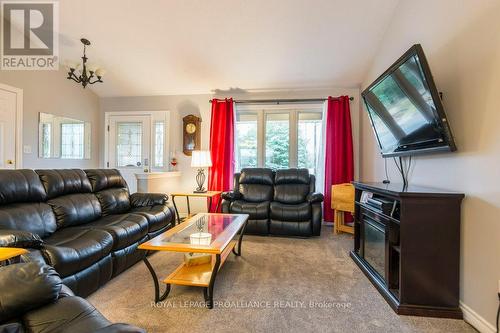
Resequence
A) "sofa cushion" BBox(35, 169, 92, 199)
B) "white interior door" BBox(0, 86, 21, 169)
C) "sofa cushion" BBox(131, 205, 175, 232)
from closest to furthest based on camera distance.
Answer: "sofa cushion" BBox(35, 169, 92, 199) → "sofa cushion" BBox(131, 205, 175, 232) → "white interior door" BBox(0, 86, 21, 169)

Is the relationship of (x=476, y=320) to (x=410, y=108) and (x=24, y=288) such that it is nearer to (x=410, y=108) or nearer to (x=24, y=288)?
(x=410, y=108)

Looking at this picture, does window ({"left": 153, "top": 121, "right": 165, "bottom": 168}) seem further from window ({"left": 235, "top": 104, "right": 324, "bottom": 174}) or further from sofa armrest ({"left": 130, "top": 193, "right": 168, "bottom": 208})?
sofa armrest ({"left": 130, "top": 193, "right": 168, "bottom": 208})

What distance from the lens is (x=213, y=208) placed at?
447 cm

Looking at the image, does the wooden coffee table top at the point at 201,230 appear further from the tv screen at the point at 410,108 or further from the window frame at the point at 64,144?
the window frame at the point at 64,144

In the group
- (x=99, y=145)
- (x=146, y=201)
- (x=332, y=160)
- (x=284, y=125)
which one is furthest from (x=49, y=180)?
(x=332, y=160)

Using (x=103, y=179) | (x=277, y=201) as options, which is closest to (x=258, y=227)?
(x=277, y=201)

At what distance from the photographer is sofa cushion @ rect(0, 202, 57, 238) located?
1.90 m

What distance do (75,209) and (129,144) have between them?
271cm

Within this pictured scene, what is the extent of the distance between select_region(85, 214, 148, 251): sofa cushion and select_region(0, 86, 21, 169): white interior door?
77.7 inches

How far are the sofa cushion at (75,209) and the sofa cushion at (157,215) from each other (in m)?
0.44

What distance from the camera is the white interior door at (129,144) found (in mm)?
4867

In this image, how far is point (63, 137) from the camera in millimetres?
4344

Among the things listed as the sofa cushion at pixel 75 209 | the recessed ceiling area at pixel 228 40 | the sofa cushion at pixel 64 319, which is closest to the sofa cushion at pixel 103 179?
the sofa cushion at pixel 75 209

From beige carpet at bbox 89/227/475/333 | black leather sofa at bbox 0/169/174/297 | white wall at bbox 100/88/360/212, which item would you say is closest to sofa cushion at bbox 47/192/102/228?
black leather sofa at bbox 0/169/174/297
